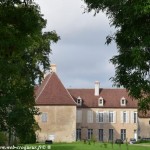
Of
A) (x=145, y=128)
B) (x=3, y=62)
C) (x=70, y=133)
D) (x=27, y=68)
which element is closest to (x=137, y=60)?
→ (x=3, y=62)

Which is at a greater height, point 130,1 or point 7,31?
point 130,1

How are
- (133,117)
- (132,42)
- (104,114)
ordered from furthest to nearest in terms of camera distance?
1. (104,114)
2. (133,117)
3. (132,42)

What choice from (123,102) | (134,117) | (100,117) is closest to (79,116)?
(100,117)

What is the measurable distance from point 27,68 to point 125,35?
11.6 meters

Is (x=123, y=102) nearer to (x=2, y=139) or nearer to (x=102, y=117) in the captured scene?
(x=102, y=117)

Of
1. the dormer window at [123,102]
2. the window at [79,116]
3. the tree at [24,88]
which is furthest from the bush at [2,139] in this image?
the dormer window at [123,102]

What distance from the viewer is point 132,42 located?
18188mm

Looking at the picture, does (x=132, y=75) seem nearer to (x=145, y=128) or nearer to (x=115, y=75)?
(x=115, y=75)

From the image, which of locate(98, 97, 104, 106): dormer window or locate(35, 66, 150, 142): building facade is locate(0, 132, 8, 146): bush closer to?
locate(35, 66, 150, 142): building facade

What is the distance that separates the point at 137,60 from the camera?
1641 cm

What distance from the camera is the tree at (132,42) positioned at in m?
16.5

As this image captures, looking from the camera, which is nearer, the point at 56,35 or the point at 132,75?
the point at 132,75

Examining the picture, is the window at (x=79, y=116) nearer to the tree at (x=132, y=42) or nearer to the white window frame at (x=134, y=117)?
the white window frame at (x=134, y=117)

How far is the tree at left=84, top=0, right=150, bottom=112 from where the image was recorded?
54.0 feet
